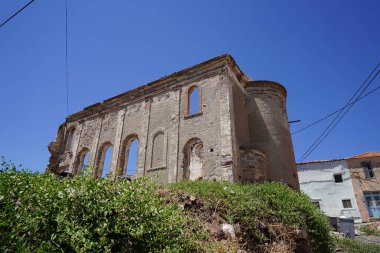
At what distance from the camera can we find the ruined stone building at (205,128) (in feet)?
42.0

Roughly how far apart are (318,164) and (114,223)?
2947cm

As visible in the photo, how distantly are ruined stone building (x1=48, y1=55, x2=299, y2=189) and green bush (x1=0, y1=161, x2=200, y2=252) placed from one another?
8202mm

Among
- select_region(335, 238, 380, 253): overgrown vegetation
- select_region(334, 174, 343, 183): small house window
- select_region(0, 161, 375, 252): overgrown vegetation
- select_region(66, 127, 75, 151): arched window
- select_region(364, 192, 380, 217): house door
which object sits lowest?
select_region(335, 238, 380, 253): overgrown vegetation

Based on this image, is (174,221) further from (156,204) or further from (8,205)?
(8,205)

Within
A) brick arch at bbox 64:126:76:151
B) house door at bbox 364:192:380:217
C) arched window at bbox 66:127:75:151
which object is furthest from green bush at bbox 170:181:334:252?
house door at bbox 364:192:380:217

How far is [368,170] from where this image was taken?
87.4ft

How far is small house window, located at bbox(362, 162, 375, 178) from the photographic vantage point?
86.5 ft

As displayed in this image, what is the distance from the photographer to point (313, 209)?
8516mm

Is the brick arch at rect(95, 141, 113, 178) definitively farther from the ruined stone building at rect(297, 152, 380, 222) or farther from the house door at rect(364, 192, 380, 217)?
the house door at rect(364, 192, 380, 217)

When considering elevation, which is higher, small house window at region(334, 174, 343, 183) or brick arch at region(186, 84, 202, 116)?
brick arch at region(186, 84, 202, 116)

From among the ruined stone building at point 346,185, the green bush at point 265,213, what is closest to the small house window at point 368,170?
the ruined stone building at point 346,185

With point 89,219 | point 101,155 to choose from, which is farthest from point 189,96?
point 89,219

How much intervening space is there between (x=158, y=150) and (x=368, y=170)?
76.6ft

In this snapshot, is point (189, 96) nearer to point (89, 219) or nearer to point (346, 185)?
point (89, 219)
